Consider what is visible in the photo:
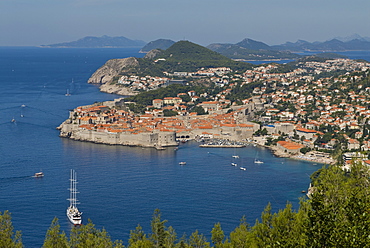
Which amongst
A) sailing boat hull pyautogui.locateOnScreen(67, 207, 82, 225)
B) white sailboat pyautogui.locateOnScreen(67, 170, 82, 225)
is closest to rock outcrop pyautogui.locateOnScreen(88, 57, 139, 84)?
white sailboat pyautogui.locateOnScreen(67, 170, 82, 225)

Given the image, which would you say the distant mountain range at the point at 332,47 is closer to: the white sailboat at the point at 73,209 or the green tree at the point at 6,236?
the white sailboat at the point at 73,209

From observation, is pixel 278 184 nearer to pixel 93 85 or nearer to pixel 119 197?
pixel 119 197

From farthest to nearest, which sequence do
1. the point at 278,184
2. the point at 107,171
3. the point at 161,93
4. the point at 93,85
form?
the point at 93,85 < the point at 161,93 < the point at 107,171 < the point at 278,184

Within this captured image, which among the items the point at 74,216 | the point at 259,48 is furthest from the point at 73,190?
the point at 259,48

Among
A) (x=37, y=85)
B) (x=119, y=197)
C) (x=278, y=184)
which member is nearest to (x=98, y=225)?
(x=119, y=197)

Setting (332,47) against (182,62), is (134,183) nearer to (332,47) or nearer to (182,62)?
(182,62)
